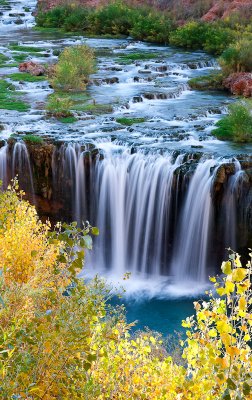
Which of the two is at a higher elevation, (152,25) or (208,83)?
(152,25)

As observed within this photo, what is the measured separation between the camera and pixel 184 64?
32625mm

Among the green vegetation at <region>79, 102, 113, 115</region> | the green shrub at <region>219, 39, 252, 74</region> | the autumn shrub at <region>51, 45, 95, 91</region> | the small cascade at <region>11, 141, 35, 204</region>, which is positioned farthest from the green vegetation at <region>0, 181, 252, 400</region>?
the green shrub at <region>219, 39, 252, 74</region>

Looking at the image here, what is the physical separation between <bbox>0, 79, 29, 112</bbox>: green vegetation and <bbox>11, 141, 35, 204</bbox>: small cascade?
15.0 ft

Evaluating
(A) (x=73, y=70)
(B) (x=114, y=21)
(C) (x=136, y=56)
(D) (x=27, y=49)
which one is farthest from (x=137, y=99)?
(B) (x=114, y=21)

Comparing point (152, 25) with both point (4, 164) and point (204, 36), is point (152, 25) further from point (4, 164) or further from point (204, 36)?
point (4, 164)

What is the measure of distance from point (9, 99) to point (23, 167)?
666 centimetres

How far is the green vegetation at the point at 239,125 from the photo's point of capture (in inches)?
784

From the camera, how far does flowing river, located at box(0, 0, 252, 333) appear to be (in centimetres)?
1736

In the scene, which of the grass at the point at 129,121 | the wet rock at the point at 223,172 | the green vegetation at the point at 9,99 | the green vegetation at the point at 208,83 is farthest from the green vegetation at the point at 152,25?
the wet rock at the point at 223,172

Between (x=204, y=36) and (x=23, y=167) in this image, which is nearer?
(x=23, y=167)

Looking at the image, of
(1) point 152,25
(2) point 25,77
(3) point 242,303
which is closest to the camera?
(3) point 242,303

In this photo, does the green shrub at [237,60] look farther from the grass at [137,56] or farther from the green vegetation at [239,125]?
the green vegetation at [239,125]

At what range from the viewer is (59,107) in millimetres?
23375

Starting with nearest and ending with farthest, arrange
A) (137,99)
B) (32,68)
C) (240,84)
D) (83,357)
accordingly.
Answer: (83,357) < (137,99) < (240,84) < (32,68)
